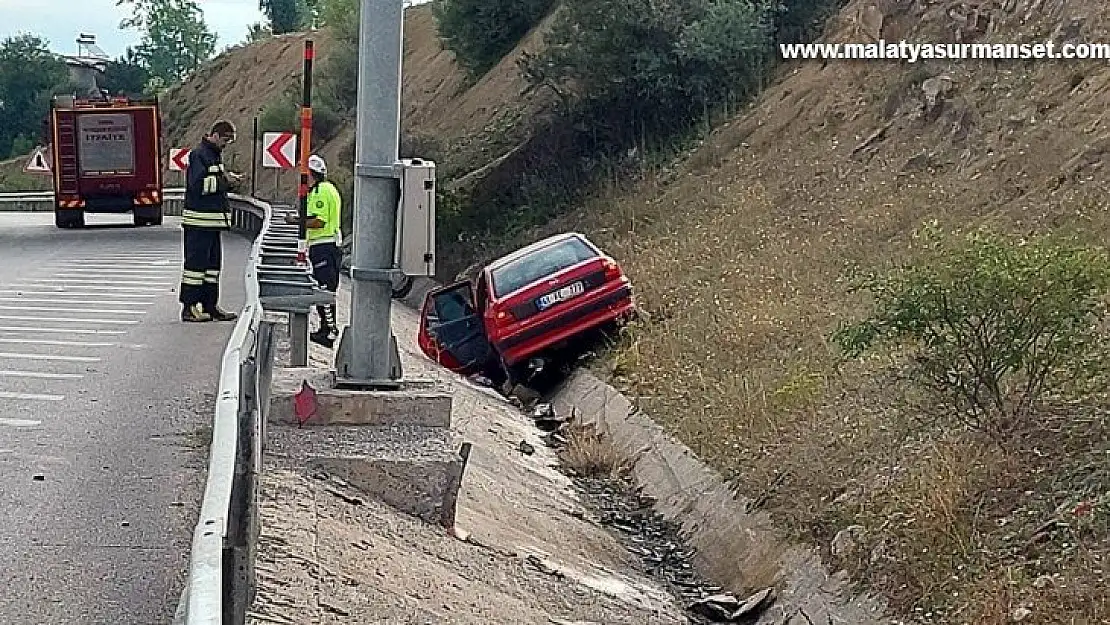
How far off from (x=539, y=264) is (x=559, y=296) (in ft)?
2.05

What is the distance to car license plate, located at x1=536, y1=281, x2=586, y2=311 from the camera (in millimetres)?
16625

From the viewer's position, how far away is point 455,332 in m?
17.7

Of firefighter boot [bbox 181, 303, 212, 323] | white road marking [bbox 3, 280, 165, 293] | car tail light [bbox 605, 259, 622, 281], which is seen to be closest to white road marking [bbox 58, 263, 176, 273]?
white road marking [bbox 3, 280, 165, 293]

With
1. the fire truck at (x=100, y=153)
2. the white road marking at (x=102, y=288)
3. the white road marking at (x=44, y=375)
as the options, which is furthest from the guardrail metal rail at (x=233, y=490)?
the fire truck at (x=100, y=153)

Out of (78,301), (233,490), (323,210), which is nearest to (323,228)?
(323,210)

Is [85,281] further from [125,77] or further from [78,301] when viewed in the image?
[125,77]

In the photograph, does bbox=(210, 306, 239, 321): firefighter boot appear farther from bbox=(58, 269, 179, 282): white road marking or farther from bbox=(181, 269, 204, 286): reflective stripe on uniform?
bbox=(58, 269, 179, 282): white road marking

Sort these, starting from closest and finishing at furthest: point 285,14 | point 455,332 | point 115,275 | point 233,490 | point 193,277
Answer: point 233,490
point 193,277
point 455,332
point 115,275
point 285,14

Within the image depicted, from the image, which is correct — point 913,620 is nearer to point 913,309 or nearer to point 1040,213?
point 913,309

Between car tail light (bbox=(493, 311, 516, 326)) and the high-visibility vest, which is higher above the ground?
the high-visibility vest

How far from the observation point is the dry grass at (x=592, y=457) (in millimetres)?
13039

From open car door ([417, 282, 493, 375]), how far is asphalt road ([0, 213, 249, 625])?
2069mm

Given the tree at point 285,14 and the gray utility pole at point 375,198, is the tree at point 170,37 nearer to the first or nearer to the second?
the tree at point 285,14

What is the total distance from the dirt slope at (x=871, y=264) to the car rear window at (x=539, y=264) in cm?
106
